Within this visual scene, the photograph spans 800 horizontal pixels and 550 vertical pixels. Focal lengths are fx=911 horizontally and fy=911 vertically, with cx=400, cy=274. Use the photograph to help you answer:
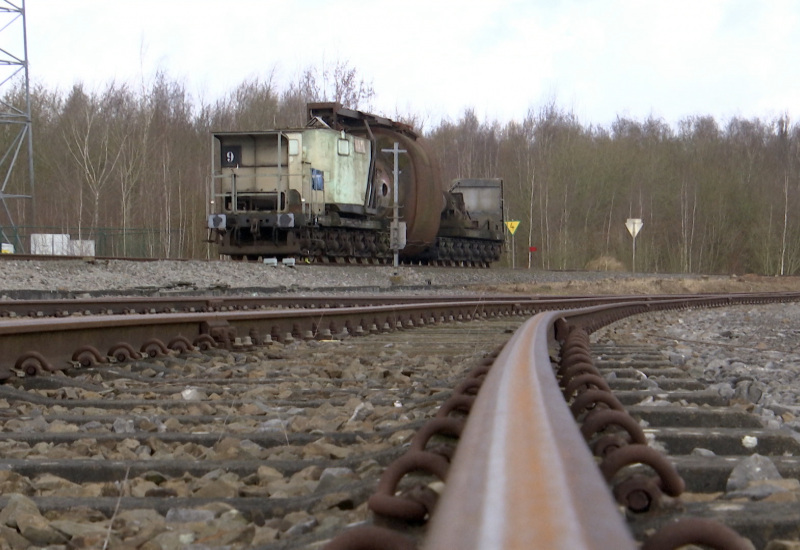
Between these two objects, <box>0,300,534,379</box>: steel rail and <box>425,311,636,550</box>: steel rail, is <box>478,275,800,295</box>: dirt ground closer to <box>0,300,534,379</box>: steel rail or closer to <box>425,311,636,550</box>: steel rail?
<box>0,300,534,379</box>: steel rail

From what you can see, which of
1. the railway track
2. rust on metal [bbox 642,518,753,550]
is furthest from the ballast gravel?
rust on metal [bbox 642,518,753,550]

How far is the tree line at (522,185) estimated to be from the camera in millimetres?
41812

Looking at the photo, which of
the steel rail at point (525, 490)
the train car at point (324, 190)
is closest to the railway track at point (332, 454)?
the steel rail at point (525, 490)

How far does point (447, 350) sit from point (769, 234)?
43476 mm

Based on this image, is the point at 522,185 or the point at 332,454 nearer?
the point at 332,454

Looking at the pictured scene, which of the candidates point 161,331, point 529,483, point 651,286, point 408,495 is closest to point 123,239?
point 651,286

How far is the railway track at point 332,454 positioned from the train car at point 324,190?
14.7 m

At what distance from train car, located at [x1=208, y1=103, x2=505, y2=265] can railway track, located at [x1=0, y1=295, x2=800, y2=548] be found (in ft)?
48.3

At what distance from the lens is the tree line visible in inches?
1646

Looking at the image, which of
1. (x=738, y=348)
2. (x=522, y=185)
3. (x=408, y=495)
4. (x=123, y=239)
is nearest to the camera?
(x=408, y=495)

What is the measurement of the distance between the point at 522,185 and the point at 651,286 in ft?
85.9

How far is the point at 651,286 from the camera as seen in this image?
2412 cm

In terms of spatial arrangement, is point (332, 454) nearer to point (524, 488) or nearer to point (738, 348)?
point (524, 488)

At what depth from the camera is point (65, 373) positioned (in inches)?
184
